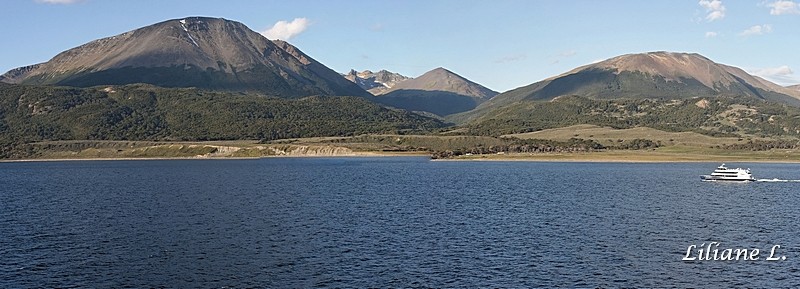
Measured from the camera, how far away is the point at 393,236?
76688mm

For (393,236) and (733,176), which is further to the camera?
(733,176)

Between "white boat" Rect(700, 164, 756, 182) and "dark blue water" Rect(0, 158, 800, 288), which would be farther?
"white boat" Rect(700, 164, 756, 182)

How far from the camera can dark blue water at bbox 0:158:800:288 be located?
57625 millimetres

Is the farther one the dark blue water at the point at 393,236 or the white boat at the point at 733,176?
the white boat at the point at 733,176

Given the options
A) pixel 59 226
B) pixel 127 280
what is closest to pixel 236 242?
pixel 127 280

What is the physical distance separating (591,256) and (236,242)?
3187 centimetres

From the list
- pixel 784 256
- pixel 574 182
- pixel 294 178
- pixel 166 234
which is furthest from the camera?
pixel 294 178

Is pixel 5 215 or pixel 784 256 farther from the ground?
pixel 5 215

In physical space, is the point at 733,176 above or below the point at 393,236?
below

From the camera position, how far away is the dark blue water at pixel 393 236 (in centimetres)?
5762

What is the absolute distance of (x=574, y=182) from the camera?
15550 centimetres

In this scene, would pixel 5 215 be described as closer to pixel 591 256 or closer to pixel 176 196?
pixel 176 196

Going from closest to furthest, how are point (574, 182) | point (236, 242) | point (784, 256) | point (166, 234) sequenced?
1. point (784, 256)
2. point (236, 242)
3. point (166, 234)
4. point (574, 182)

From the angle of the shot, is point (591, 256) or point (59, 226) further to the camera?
point (59, 226)
